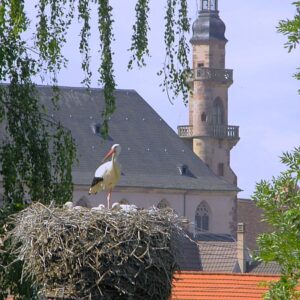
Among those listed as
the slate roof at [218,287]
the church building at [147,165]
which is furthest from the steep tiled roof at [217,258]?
the slate roof at [218,287]

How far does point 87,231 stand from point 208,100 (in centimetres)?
7588

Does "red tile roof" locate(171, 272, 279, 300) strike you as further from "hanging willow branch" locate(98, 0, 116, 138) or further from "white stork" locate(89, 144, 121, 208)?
"hanging willow branch" locate(98, 0, 116, 138)

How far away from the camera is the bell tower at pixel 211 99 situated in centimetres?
8838

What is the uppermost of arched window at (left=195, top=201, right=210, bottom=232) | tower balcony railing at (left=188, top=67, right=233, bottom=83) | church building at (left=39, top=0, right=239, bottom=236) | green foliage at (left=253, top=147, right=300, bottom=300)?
tower balcony railing at (left=188, top=67, right=233, bottom=83)

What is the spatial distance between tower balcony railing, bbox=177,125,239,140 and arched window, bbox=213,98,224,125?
366 millimetres

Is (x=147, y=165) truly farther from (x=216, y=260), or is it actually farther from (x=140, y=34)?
(x=140, y=34)

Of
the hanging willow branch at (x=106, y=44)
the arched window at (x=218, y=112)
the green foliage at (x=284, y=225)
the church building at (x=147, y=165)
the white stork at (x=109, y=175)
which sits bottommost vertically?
the green foliage at (x=284, y=225)

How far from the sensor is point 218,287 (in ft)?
82.3

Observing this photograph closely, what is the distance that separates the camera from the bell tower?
88375 millimetres

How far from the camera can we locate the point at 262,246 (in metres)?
9.57

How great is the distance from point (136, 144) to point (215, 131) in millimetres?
12582

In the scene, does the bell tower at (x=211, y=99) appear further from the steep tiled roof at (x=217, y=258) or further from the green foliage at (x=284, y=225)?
the green foliage at (x=284, y=225)

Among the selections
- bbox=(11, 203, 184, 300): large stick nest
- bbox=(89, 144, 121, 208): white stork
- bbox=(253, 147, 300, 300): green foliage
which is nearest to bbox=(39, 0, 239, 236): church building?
bbox=(89, 144, 121, 208): white stork

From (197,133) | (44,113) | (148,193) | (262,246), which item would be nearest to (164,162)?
(148,193)
